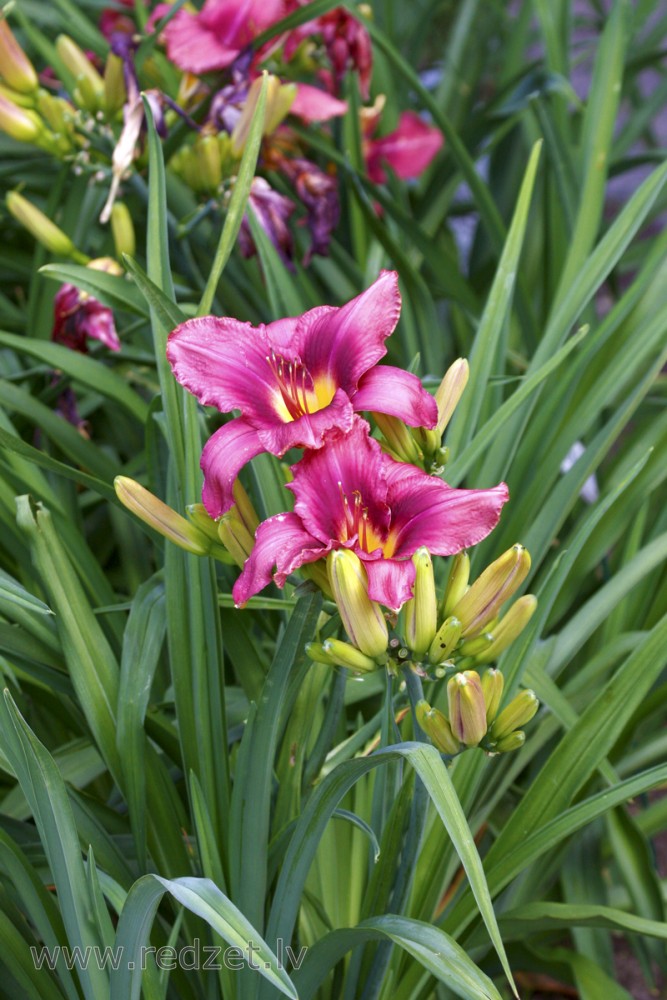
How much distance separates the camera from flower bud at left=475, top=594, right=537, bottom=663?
555 mm

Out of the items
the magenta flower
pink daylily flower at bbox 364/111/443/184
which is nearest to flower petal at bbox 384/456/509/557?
the magenta flower

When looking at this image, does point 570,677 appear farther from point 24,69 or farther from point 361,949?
point 24,69

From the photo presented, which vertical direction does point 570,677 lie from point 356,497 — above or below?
below

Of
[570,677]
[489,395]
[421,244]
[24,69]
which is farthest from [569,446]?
[24,69]

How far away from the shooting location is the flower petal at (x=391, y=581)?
474 millimetres

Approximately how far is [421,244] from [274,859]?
31.2 inches

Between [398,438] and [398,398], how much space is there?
0.06 m

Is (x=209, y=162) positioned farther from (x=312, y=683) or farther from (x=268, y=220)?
(x=312, y=683)

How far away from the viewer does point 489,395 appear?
0.97m

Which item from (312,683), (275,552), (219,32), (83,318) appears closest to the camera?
(275,552)

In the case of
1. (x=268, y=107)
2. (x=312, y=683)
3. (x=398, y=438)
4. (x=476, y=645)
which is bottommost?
(x=312, y=683)

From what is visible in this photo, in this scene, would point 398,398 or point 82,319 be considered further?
point 82,319

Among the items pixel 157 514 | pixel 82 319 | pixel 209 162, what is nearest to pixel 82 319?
pixel 82 319

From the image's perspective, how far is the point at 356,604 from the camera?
49 centimetres
